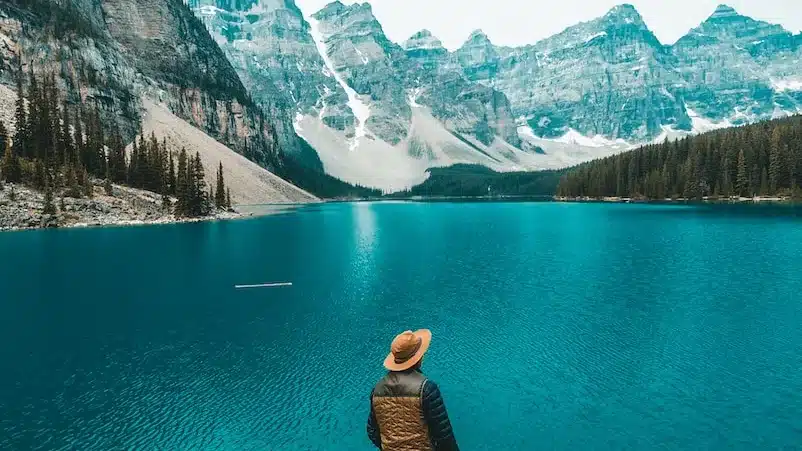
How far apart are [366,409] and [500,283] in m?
32.7

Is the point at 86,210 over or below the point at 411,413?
over

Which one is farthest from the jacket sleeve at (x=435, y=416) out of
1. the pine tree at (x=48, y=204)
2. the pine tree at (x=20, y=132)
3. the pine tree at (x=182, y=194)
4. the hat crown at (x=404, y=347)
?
the pine tree at (x=20, y=132)

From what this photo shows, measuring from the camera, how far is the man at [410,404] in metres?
9.76

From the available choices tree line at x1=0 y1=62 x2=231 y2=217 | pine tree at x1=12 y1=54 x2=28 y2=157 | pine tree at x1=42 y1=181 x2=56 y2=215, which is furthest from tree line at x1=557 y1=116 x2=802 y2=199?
pine tree at x1=12 y1=54 x2=28 y2=157

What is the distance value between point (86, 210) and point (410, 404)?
12674 cm

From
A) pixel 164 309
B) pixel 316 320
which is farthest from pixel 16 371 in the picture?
pixel 316 320

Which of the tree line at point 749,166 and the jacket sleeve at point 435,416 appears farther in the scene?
the tree line at point 749,166

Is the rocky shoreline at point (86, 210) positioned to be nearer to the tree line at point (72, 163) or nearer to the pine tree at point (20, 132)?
the tree line at point (72, 163)

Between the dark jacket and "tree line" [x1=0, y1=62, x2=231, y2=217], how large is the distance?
12046cm

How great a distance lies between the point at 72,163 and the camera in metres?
125

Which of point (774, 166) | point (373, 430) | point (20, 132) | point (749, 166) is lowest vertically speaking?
point (373, 430)

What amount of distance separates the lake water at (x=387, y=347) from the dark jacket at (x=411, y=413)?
11888mm

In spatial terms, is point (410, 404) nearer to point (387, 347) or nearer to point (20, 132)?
point (387, 347)

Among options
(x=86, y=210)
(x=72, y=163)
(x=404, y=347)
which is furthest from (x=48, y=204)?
(x=404, y=347)
